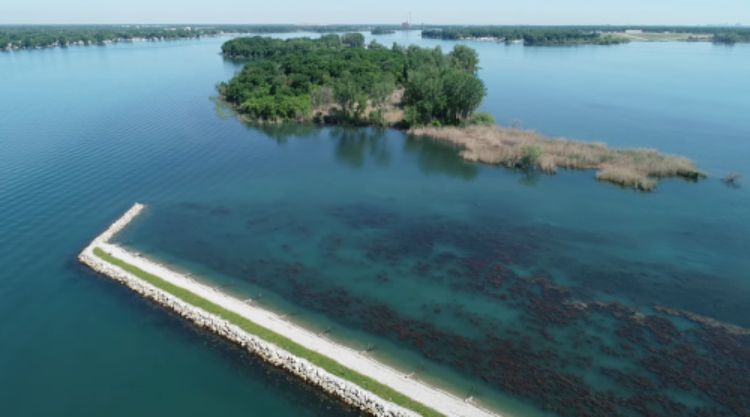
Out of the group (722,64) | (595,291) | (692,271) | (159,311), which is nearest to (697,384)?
(595,291)

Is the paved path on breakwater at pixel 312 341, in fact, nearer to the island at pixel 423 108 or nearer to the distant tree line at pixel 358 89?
the island at pixel 423 108

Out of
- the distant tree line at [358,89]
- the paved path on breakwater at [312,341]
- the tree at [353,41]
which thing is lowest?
the paved path on breakwater at [312,341]

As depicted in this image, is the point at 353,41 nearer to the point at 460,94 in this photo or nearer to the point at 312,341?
the point at 460,94

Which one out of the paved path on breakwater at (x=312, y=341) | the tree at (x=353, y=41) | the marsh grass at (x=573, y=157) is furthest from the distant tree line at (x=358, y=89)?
the tree at (x=353, y=41)

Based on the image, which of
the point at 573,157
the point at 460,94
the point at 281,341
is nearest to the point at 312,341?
the point at 281,341

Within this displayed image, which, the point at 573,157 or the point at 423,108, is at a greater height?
the point at 423,108

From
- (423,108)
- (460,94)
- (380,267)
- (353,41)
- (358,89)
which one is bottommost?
(380,267)

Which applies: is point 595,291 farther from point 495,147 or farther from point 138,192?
point 138,192

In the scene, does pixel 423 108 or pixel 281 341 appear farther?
pixel 423 108
